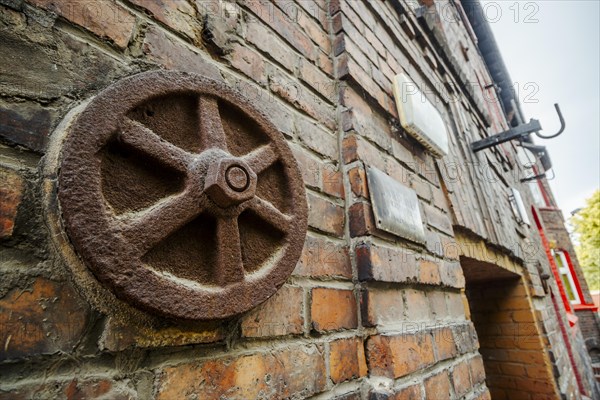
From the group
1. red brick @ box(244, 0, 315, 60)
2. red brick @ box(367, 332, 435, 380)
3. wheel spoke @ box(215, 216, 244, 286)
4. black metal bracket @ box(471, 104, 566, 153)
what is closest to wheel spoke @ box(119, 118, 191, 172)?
wheel spoke @ box(215, 216, 244, 286)

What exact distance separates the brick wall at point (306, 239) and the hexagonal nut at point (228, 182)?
18cm

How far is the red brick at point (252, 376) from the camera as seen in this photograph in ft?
1.44

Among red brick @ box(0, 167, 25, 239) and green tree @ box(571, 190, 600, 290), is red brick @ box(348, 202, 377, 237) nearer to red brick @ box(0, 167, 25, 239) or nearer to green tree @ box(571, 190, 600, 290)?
red brick @ box(0, 167, 25, 239)

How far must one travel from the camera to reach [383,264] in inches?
29.7

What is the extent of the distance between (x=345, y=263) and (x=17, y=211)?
0.58 m

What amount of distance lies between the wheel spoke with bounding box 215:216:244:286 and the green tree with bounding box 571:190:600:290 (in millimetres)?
18630

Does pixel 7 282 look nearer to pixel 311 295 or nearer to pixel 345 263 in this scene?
pixel 311 295

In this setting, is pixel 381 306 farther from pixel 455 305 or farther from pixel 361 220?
pixel 455 305

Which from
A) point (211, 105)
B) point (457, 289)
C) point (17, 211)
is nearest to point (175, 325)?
point (17, 211)

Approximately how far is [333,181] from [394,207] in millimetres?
187

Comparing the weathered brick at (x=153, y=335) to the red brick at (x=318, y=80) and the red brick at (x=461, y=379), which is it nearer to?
the red brick at (x=318, y=80)

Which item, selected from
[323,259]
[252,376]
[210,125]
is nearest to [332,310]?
[323,259]

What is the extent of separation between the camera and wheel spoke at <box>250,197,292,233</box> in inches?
21.1

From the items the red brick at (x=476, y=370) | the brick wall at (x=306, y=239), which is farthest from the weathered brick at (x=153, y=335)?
the red brick at (x=476, y=370)
